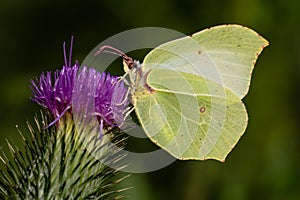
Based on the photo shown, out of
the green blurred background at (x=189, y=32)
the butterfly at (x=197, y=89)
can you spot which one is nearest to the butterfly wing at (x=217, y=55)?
the butterfly at (x=197, y=89)

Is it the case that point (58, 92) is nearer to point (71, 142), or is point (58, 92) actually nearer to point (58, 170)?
point (71, 142)

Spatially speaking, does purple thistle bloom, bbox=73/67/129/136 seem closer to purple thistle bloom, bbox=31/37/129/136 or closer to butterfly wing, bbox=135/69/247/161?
purple thistle bloom, bbox=31/37/129/136

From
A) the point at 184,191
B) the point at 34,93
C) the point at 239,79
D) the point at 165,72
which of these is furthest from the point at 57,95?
the point at 184,191

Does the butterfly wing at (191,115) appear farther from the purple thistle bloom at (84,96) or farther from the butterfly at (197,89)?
the purple thistle bloom at (84,96)

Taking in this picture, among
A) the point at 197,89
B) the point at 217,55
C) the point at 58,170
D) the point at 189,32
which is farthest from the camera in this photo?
the point at 189,32

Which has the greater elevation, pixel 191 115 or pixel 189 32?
pixel 189 32

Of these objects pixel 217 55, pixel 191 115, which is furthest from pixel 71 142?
pixel 217 55
